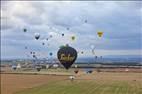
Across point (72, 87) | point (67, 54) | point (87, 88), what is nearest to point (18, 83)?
point (72, 87)

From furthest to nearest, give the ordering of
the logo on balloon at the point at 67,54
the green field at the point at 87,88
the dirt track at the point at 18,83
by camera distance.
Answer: the dirt track at the point at 18,83 < the green field at the point at 87,88 < the logo on balloon at the point at 67,54

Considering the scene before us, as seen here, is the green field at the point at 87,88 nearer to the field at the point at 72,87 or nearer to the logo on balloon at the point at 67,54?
the field at the point at 72,87

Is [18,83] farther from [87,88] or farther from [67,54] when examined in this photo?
[67,54]

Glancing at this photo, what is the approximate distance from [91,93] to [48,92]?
611 centimetres

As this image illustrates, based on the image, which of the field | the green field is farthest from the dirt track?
the green field

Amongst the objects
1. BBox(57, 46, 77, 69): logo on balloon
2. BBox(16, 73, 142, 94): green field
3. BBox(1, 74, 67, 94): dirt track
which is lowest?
BBox(16, 73, 142, 94): green field

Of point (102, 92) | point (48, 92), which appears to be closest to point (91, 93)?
point (102, 92)

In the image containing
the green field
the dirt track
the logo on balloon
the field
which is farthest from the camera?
the dirt track

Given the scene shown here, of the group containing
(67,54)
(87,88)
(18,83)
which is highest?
(67,54)

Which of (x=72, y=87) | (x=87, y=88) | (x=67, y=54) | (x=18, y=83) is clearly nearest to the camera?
(x=67, y=54)

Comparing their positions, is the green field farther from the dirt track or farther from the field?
the dirt track

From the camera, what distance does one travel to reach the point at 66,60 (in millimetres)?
42156

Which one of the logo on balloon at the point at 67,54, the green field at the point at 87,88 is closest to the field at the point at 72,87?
the green field at the point at 87,88

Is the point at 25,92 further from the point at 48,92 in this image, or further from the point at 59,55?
the point at 59,55
